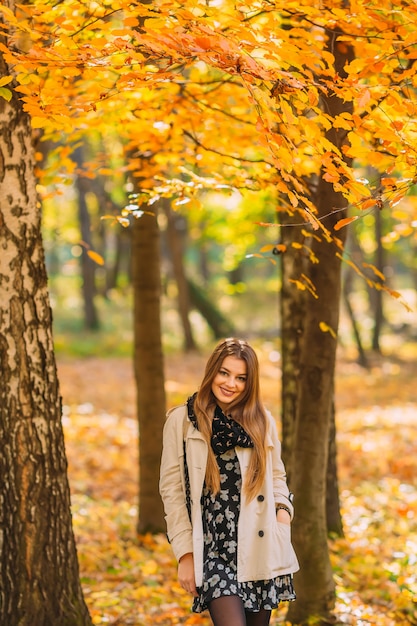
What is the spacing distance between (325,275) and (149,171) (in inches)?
81.8

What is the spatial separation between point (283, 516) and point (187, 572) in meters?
0.62

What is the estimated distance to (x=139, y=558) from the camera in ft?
23.5

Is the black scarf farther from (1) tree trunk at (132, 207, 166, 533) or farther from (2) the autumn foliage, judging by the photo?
(1) tree trunk at (132, 207, 166, 533)

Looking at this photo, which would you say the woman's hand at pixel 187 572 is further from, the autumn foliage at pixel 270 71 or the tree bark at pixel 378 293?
the tree bark at pixel 378 293

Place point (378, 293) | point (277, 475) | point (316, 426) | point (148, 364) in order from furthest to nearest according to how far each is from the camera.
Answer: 1. point (378, 293)
2. point (148, 364)
3. point (316, 426)
4. point (277, 475)

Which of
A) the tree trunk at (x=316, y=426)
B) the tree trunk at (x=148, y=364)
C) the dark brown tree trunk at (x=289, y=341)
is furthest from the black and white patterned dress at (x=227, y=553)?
the tree trunk at (x=148, y=364)

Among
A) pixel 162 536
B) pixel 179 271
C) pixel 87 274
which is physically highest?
pixel 87 274

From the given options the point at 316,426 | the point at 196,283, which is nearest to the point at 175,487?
the point at 316,426

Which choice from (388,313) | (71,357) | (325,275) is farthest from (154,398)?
(388,313)

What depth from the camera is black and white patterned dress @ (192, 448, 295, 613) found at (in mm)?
3674

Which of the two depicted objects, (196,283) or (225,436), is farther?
(196,283)

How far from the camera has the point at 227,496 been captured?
383 cm

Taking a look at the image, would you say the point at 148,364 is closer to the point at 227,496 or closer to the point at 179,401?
the point at 227,496

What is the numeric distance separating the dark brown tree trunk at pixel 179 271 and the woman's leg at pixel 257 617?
47.7 ft
